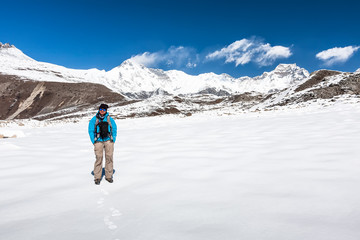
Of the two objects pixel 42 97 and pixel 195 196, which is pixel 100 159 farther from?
pixel 42 97

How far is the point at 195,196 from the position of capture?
4488 mm

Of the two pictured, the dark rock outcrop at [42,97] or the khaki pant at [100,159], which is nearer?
the khaki pant at [100,159]

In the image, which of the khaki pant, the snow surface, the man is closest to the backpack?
the man

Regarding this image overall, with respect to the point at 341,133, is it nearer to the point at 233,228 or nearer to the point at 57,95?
the point at 233,228

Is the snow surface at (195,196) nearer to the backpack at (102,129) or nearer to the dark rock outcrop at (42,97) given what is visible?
the backpack at (102,129)

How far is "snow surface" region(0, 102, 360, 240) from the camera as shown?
10.8 ft

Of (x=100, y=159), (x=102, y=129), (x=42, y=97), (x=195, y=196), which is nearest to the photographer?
(x=195, y=196)

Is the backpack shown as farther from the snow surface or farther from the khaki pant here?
the snow surface

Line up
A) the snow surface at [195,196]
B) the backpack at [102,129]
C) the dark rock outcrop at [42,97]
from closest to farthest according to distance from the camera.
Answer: the snow surface at [195,196], the backpack at [102,129], the dark rock outcrop at [42,97]

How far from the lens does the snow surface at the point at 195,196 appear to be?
3.30 meters

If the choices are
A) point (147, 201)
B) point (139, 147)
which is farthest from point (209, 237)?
point (139, 147)

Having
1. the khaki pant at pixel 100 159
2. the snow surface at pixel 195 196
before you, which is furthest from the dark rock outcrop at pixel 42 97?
the khaki pant at pixel 100 159

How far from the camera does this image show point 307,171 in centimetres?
530

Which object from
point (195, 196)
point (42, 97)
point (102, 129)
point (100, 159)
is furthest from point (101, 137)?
point (42, 97)
